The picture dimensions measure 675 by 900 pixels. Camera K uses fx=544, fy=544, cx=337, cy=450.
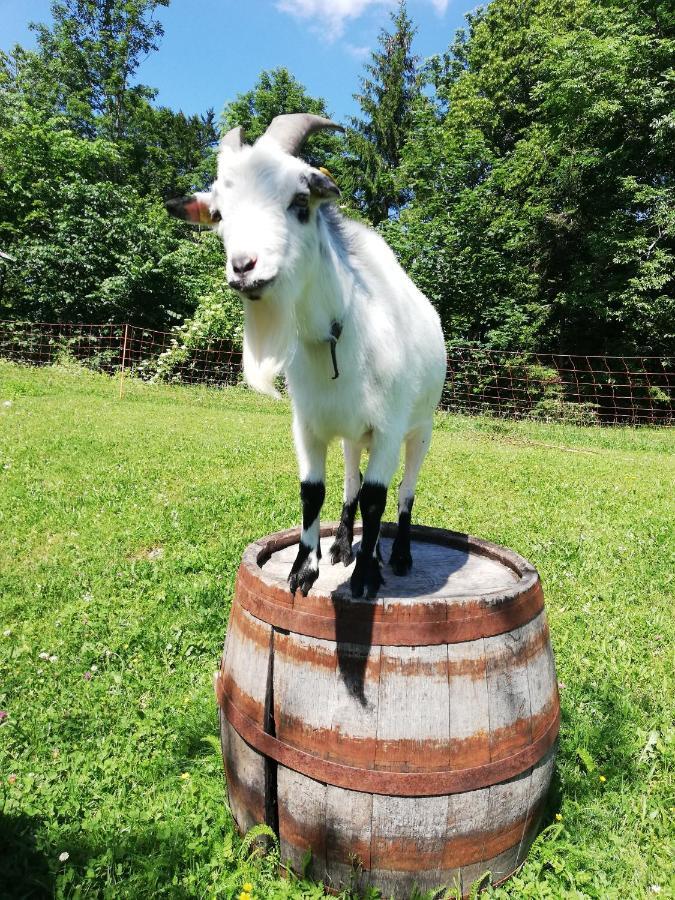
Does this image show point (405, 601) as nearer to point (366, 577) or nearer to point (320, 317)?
point (366, 577)

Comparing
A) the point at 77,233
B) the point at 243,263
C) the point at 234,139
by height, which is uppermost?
the point at 77,233

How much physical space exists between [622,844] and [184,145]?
3814 centimetres

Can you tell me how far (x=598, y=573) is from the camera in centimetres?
487

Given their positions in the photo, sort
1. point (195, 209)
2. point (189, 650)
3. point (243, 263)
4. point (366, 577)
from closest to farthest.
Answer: point (243, 263) < point (195, 209) < point (366, 577) < point (189, 650)

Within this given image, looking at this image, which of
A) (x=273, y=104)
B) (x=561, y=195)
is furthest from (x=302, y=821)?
Result: (x=273, y=104)

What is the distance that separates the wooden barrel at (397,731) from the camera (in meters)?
1.88

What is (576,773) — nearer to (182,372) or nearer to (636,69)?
(182,372)

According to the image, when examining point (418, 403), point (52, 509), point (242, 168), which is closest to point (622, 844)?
point (418, 403)

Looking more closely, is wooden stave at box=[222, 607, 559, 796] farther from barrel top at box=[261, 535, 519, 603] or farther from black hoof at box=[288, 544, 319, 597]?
barrel top at box=[261, 535, 519, 603]

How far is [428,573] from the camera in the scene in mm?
2639

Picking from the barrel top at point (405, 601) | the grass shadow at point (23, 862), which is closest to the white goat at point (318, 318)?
the barrel top at point (405, 601)

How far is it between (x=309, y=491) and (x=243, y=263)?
43.3 inches

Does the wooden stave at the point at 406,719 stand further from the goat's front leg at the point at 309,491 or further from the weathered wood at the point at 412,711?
the goat's front leg at the point at 309,491

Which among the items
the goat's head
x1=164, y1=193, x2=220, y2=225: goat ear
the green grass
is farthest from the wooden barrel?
x1=164, y1=193, x2=220, y2=225: goat ear
